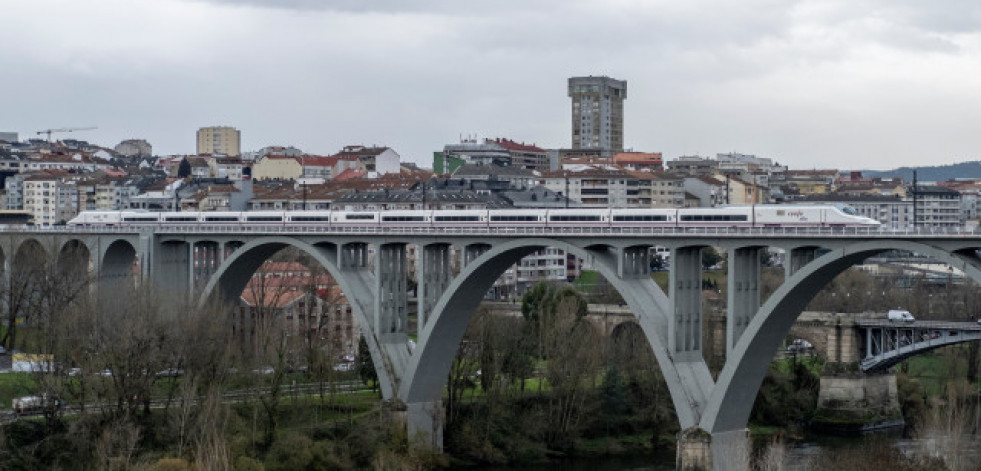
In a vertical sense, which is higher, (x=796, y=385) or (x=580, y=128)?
(x=580, y=128)

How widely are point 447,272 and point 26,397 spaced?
51.5 ft

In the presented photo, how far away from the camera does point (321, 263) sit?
193 feet

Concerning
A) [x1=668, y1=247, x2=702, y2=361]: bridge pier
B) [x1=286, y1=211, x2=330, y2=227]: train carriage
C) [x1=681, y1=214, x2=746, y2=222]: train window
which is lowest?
[x1=668, y1=247, x2=702, y2=361]: bridge pier

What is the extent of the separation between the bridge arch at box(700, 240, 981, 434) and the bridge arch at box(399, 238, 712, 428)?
100 centimetres

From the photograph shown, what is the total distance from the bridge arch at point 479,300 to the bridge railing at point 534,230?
0.80 m

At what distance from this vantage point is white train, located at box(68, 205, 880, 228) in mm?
41750

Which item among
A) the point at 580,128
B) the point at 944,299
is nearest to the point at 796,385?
the point at 944,299

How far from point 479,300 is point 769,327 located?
14636mm

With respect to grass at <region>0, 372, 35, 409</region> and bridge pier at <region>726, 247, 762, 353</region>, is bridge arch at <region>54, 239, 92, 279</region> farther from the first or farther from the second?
bridge pier at <region>726, 247, 762, 353</region>

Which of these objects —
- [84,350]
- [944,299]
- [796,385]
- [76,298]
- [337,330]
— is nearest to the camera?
[84,350]

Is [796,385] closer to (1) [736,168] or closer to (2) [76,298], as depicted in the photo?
(2) [76,298]

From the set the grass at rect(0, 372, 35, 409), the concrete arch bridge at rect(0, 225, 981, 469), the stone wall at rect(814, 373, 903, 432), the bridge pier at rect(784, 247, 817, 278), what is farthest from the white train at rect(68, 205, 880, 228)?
the stone wall at rect(814, 373, 903, 432)

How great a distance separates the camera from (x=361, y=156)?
145875 millimetres

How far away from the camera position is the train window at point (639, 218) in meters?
45.4
